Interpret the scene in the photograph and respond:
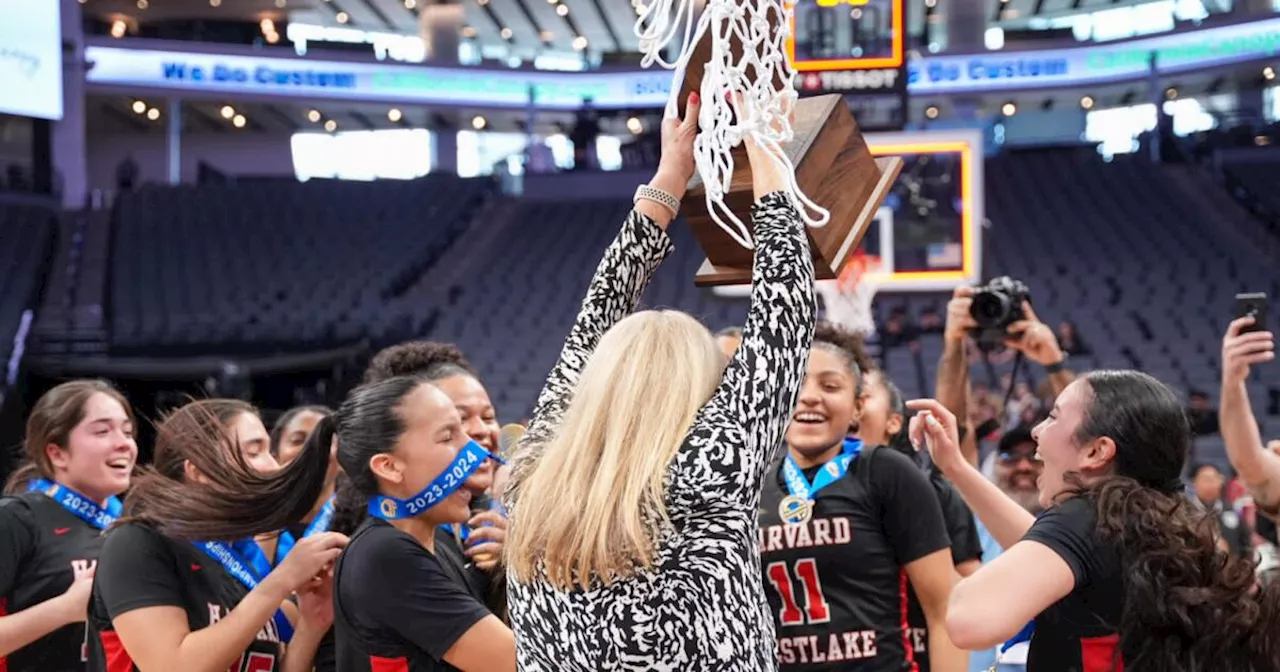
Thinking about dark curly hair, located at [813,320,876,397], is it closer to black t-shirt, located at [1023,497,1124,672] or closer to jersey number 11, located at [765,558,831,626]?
jersey number 11, located at [765,558,831,626]

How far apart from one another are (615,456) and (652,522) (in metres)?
0.10

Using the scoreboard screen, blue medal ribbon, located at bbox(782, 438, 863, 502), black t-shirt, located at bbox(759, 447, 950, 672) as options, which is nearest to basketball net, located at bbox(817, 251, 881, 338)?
the scoreboard screen

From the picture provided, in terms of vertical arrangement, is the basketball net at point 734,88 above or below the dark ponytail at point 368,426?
above

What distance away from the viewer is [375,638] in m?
2.36

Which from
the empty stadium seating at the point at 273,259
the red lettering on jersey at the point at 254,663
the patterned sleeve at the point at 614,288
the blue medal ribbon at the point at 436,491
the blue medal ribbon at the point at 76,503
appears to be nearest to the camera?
the patterned sleeve at the point at 614,288

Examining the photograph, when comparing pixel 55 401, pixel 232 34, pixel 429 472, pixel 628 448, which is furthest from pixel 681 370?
pixel 232 34

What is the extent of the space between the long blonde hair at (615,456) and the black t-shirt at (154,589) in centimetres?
106

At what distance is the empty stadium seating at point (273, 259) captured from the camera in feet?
47.0

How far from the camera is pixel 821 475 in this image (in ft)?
10.5

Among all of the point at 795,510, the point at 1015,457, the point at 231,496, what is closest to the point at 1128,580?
the point at 795,510

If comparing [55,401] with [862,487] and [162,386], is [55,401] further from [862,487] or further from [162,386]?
A: [162,386]

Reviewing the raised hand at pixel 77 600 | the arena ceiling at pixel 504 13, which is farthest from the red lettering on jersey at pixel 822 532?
the arena ceiling at pixel 504 13

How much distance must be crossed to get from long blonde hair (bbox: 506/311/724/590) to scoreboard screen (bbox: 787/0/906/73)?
420cm

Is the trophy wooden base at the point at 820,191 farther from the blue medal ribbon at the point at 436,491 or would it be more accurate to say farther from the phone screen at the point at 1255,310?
the phone screen at the point at 1255,310
